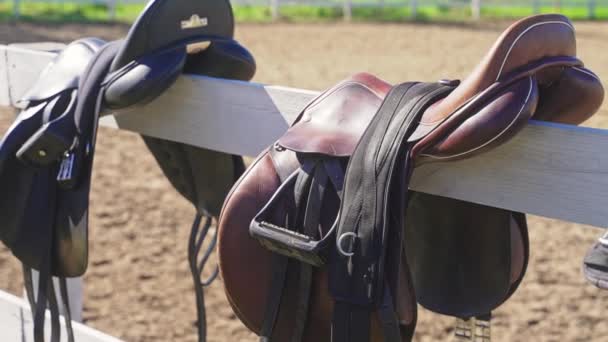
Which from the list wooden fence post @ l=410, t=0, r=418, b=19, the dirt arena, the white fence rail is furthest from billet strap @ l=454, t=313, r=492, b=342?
wooden fence post @ l=410, t=0, r=418, b=19

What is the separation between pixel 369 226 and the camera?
1092mm

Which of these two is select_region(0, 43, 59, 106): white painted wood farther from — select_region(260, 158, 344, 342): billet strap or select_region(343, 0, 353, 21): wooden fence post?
select_region(343, 0, 353, 21): wooden fence post

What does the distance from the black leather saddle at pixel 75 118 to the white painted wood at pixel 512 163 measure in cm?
15

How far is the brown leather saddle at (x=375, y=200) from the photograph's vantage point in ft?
3.57

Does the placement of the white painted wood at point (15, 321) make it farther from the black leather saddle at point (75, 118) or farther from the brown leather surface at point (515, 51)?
the brown leather surface at point (515, 51)

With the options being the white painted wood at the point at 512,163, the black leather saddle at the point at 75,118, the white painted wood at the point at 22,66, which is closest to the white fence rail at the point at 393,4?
the white painted wood at the point at 22,66

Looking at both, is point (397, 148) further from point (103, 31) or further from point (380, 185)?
point (103, 31)

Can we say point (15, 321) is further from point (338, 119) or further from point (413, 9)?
point (413, 9)

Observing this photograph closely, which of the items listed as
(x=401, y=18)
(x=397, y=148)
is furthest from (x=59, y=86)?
(x=401, y=18)

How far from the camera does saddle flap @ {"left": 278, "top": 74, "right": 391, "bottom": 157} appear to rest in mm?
1192

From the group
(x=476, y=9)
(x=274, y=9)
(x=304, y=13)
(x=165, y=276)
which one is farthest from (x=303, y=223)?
(x=476, y=9)

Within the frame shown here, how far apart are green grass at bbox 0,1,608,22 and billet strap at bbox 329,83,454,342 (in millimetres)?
11608

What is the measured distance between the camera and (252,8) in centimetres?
1421

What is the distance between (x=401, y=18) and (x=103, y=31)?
5.24 metres
